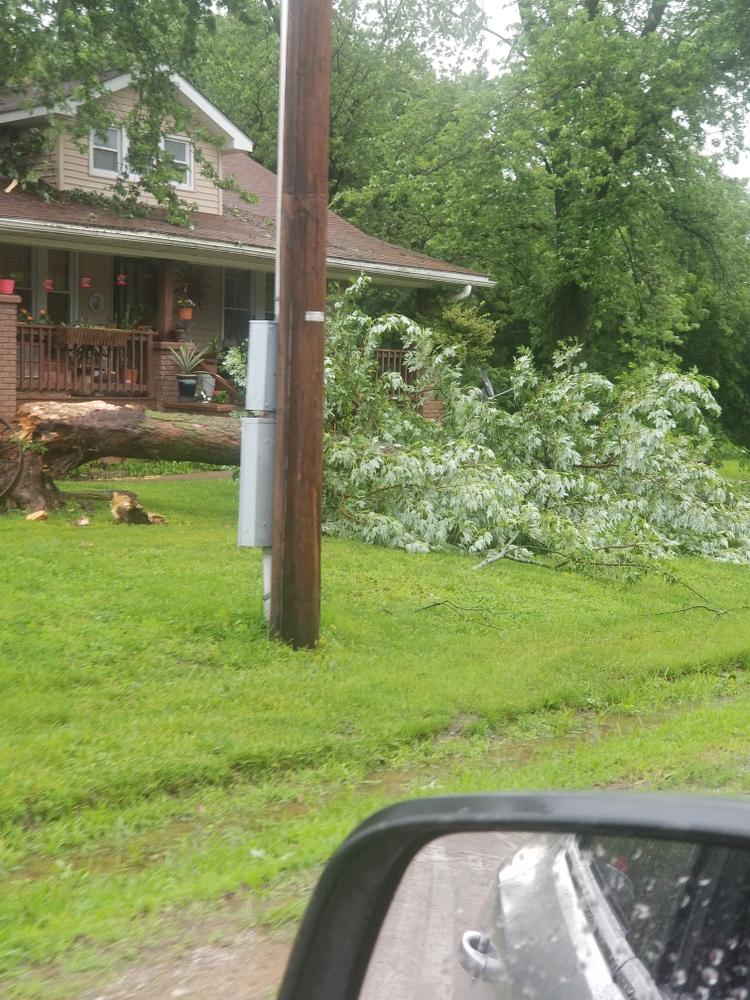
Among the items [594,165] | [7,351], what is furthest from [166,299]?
[594,165]

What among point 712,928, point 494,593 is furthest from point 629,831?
point 494,593

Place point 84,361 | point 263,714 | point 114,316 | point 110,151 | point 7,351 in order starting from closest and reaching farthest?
point 263,714 < point 7,351 < point 84,361 < point 110,151 < point 114,316

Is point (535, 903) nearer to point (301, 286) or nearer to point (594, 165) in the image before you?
point (301, 286)

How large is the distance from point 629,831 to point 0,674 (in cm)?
578

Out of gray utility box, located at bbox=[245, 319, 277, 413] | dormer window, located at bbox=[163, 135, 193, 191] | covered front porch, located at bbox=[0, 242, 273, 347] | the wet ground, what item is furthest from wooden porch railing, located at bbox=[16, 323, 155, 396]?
the wet ground

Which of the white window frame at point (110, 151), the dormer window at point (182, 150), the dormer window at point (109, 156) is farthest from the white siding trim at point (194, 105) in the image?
the dormer window at point (109, 156)

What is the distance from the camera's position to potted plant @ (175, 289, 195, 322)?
2320cm

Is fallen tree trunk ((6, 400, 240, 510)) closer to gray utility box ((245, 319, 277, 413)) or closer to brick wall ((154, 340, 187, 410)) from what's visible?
gray utility box ((245, 319, 277, 413))

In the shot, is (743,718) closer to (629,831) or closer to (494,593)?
(494,593)

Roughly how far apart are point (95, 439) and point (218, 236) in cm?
1013

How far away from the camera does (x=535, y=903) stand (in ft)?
5.42

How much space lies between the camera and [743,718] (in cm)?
708

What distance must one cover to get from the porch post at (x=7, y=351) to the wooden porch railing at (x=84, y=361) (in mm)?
1217

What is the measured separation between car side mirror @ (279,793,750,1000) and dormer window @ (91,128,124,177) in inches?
866
